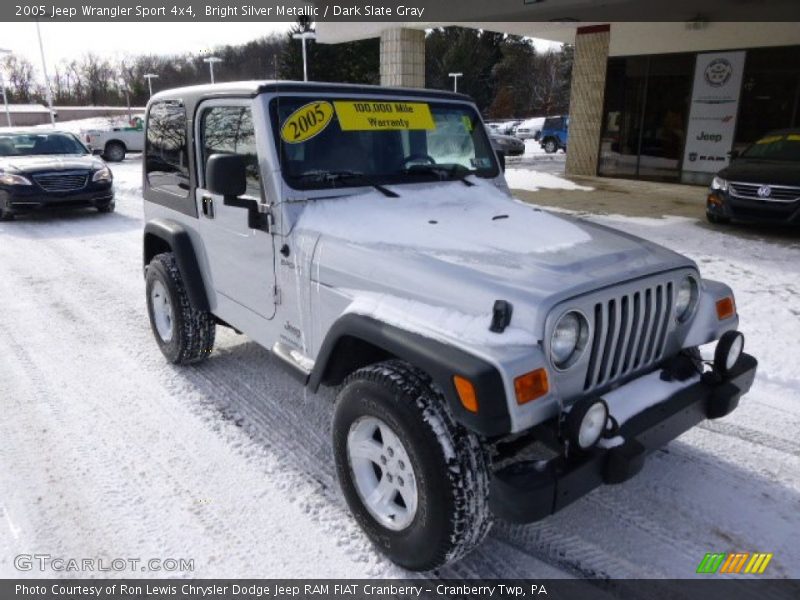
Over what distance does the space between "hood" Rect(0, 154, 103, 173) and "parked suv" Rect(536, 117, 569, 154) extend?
2116cm

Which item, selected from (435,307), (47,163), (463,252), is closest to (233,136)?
(463,252)

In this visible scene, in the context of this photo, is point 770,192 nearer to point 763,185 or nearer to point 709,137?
point 763,185

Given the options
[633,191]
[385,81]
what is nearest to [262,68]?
[385,81]

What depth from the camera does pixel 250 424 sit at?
3.60 m

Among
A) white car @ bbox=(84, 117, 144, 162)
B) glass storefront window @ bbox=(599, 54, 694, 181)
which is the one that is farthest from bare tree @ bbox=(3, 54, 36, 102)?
glass storefront window @ bbox=(599, 54, 694, 181)

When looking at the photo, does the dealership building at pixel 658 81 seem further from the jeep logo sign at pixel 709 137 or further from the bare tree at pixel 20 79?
the bare tree at pixel 20 79

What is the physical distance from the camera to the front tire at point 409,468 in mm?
2158

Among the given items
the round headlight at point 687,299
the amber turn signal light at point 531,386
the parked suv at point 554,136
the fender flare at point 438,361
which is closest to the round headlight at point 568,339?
the amber turn signal light at point 531,386

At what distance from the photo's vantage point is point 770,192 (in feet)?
27.2

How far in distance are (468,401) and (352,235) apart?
42.9 inches

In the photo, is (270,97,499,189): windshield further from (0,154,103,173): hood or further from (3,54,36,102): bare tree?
(3,54,36,102): bare tree

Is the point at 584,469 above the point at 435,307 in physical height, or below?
below

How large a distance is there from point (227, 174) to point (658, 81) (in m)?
14.4

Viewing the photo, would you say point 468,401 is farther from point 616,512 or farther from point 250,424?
point 250,424
